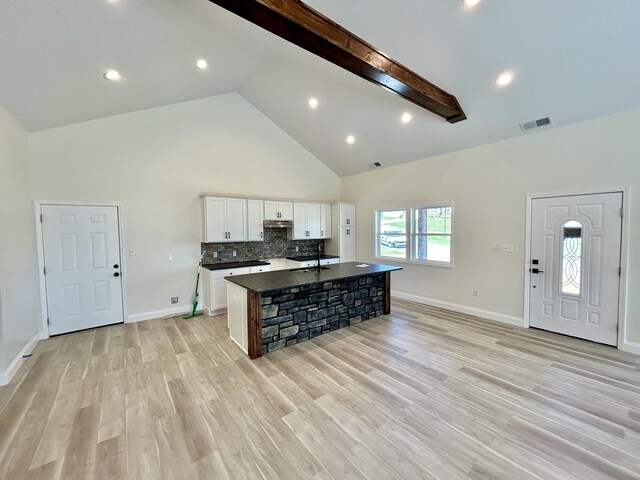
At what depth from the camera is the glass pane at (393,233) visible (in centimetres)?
574

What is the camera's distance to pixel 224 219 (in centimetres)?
501

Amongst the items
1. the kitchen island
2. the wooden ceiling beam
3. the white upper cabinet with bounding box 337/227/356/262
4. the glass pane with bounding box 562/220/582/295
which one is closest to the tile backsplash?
the white upper cabinet with bounding box 337/227/356/262

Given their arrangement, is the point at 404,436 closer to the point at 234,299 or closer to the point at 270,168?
the point at 234,299

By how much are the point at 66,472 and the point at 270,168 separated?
5258mm

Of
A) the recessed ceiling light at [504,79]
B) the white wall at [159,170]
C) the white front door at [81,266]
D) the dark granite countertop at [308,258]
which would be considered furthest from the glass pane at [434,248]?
the white front door at [81,266]

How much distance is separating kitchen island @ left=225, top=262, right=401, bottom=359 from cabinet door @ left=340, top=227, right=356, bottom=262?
7.14 ft

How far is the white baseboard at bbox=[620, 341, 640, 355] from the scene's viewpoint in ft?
10.6

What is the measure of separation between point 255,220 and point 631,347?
225 inches

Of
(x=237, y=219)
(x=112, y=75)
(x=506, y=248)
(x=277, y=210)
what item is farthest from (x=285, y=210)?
(x=506, y=248)

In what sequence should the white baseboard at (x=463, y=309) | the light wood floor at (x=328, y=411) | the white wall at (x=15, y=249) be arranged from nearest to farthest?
1. the light wood floor at (x=328, y=411)
2. the white wall at (x=15, y=249)
3. the white baseboard at (x=463, y=309)

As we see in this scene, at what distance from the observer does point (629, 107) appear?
3154 mm

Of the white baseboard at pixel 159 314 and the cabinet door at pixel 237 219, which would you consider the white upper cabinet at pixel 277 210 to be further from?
the white baseboard at pixel 159 314

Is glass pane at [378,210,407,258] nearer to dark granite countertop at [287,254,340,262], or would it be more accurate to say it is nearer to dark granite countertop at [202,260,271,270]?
dark granite countertop at [287,254,340,262]

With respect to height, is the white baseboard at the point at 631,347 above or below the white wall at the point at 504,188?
below
